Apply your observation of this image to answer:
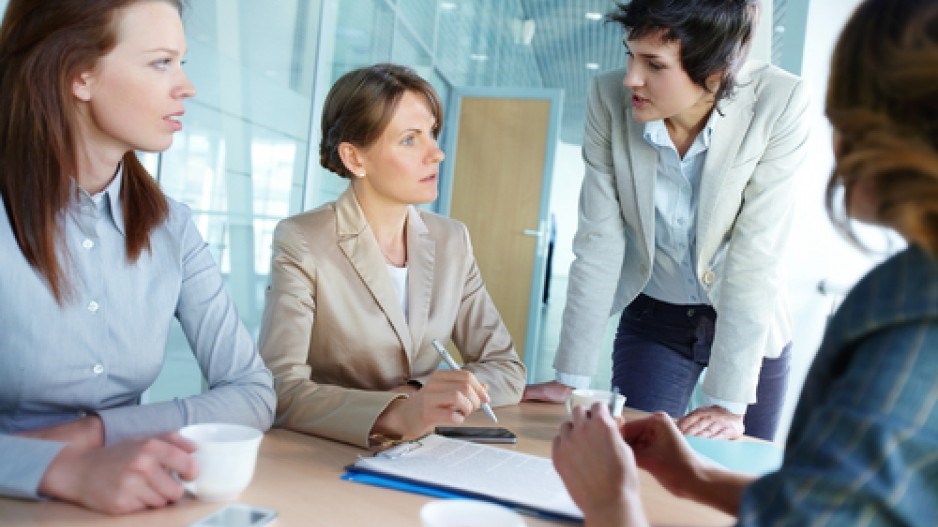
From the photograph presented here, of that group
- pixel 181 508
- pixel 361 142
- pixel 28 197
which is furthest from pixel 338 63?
pixel 181 508

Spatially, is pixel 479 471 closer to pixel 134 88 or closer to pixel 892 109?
pixel 892 109

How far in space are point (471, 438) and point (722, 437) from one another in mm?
574

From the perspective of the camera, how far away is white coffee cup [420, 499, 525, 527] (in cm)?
81

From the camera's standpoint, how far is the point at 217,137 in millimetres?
3049

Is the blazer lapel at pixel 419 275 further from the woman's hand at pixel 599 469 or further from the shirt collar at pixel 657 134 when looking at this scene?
the woman's hand at pixel 599 469

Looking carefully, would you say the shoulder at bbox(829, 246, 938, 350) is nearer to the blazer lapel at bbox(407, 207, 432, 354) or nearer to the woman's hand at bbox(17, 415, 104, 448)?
the woman's hand at bbox(17, 415, 104, 448)

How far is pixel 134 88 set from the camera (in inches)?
54.1

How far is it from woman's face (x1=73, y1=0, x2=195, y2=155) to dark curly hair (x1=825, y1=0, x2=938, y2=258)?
3.75ft

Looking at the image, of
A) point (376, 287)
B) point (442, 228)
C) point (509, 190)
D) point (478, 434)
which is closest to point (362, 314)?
point (376, 287)

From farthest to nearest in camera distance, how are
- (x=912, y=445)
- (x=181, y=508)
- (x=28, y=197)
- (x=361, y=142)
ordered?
(x=361, y=142)
(x=28, y=197)
(x=181, y=508)
(x=912, y=445)

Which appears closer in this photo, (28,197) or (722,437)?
(28,197)

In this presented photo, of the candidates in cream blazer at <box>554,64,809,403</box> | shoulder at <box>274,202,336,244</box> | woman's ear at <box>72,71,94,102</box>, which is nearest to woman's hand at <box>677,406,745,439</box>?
cream blazer at <box>554,64,809,403</box>

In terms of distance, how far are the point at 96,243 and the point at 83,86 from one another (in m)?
0.27

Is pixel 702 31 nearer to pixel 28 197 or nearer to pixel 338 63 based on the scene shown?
pixel 28 197
